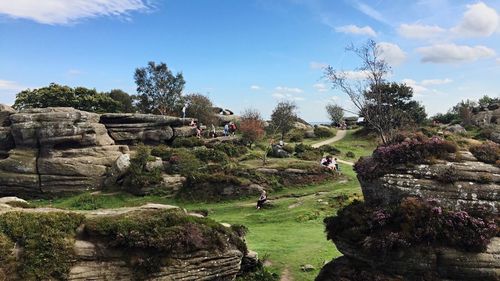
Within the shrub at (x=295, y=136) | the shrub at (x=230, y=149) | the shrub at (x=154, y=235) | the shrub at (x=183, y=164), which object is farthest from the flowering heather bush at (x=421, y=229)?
the shrub at (x=295, y=136)

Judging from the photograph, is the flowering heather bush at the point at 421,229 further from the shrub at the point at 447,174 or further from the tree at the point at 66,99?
the tree at the point at 66,99

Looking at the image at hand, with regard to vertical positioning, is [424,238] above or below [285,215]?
above

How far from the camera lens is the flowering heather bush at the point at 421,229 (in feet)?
40.7

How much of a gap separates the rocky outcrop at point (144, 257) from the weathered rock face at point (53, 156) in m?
24.0

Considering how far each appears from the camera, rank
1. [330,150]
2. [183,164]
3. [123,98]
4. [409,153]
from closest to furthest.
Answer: [409,153] → [183,164] → [330,150] → [123,98]

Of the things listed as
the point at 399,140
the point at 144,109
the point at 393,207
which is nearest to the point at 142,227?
the point at 393,207

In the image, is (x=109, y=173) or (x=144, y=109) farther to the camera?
(x=144, y=109)

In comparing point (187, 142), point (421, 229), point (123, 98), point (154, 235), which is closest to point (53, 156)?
point (187, 142)

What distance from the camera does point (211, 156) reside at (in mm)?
41156

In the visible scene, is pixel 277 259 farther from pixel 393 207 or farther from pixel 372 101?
pixel 372 101

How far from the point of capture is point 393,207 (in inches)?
532

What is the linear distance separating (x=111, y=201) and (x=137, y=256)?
22811 millimetres

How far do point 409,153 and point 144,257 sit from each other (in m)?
9.30

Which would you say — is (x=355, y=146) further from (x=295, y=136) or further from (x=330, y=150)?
(x=295, y=136)
